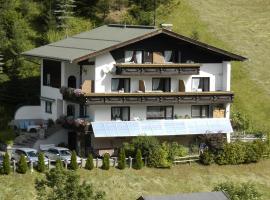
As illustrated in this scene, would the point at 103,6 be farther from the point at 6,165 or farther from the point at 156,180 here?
the point at 6,165

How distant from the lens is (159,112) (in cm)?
7556

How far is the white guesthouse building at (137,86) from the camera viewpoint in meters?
72.3

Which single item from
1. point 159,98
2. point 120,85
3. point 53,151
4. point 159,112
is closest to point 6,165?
point 53,151

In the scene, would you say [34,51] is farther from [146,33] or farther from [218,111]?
[218,111]

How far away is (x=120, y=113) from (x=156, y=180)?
8.43 m

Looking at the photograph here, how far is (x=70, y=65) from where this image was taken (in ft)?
248

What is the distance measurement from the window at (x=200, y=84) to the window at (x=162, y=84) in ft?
8.40

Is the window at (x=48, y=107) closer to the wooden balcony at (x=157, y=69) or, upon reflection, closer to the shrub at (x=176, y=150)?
the wooden balcony at (x=157, y=69)

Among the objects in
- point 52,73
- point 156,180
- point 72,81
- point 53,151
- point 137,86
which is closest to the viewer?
point 156,180

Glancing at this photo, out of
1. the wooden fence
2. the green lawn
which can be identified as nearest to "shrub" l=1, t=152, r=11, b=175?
the green lawn

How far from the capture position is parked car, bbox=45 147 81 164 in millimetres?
67250

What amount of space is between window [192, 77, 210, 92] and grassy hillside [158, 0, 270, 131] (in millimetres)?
12349

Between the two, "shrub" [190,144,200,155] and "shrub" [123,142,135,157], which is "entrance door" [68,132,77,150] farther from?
"shrub" [190,144,200,155]

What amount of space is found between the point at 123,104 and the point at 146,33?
6.35 metres
